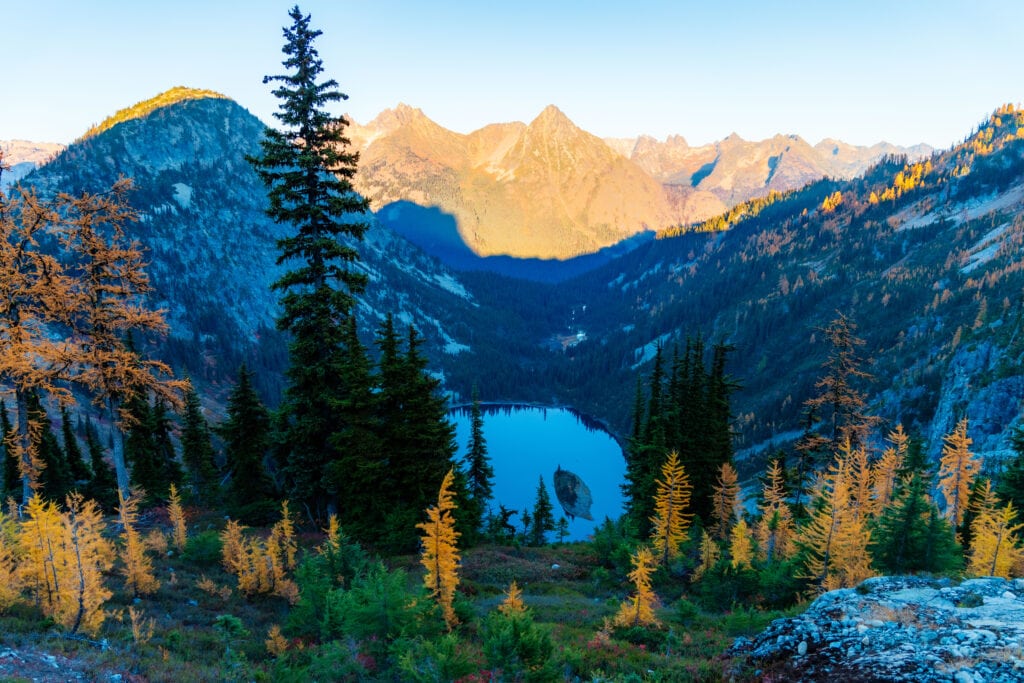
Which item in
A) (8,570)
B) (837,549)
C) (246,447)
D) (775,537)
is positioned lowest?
(8,570)

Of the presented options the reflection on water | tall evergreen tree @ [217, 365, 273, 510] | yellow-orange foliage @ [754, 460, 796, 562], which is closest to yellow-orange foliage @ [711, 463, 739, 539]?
yellow-orange foliage @ [754, 460, 796, 562]

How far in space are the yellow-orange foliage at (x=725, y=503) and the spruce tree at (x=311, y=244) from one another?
90.7 ft

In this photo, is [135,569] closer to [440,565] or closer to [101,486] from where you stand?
[440,565]

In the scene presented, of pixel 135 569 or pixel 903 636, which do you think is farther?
pixel 135 569

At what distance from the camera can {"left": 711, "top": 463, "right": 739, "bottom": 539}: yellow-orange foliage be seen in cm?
3744

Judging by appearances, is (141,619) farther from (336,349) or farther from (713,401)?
(713,401)

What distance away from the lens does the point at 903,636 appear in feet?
34.7

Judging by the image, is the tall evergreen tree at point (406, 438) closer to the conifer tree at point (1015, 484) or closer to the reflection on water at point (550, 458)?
the conifer tree at point (1015, 484)

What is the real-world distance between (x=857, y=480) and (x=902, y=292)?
171 metres

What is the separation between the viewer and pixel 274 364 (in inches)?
7234

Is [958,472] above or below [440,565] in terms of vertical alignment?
above

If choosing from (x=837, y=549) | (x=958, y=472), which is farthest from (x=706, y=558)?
(x=958, y=472)

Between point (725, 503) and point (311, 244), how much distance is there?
3382 cm

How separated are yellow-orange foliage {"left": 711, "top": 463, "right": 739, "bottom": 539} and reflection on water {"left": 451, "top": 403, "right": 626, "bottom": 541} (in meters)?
48.0
